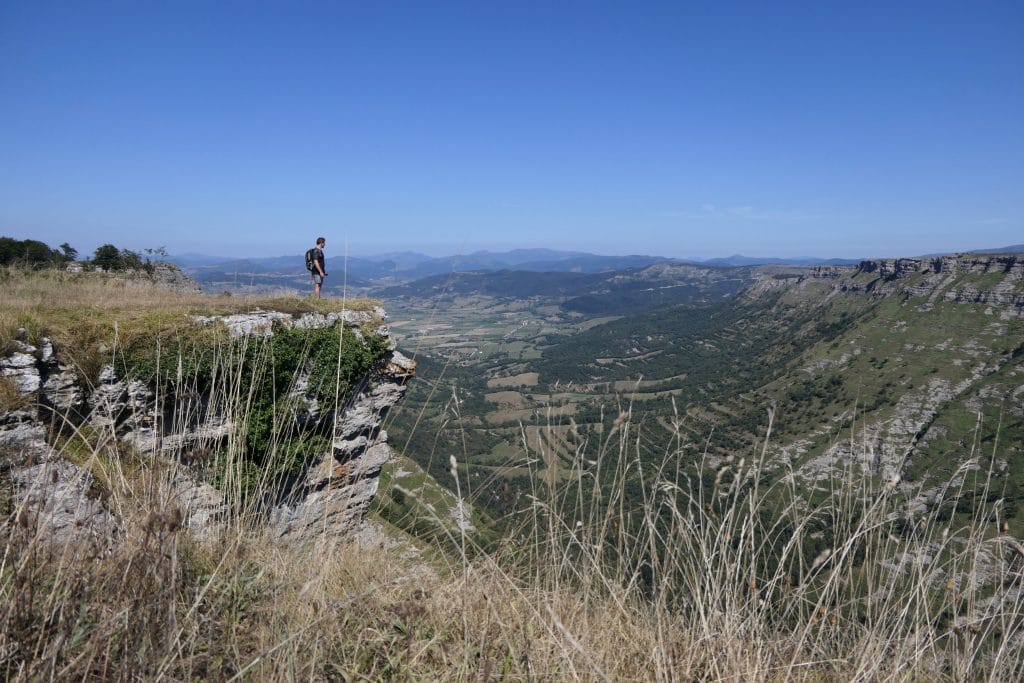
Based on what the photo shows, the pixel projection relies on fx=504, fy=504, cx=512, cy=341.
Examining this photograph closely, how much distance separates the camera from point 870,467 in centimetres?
249

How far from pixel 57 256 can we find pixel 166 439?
14763 millimetres

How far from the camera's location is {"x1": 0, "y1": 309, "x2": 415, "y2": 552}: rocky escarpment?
2215 mm

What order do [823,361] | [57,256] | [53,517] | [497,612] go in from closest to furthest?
1. [53,517]
2. [497,612]
3. [57,256]
4. [823,361]

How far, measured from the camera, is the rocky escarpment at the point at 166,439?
2215 millimetres

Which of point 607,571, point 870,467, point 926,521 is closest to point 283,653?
point 607,571

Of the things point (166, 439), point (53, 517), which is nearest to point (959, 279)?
point (166, 439)

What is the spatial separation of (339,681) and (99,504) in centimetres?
154

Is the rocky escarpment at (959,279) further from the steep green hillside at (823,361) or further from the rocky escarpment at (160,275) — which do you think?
the rocky escarpment at (160,275)

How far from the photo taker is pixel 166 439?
6668mm

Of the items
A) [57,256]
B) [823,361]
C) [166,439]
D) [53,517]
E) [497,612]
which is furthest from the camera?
[823,361]

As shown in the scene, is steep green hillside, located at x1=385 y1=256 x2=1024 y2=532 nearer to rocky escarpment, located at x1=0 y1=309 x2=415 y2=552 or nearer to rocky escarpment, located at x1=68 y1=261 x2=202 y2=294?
rocky escarpment, located at x1=0 y1=309 x2=415 y2=552

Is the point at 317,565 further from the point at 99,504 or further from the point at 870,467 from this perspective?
the point at 870,467

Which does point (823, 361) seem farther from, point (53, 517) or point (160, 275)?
point (53, 517)

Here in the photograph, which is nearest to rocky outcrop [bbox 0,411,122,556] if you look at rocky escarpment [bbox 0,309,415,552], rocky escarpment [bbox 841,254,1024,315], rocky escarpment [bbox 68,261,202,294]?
rocky escarpment [bbox 0,309,415,552]
